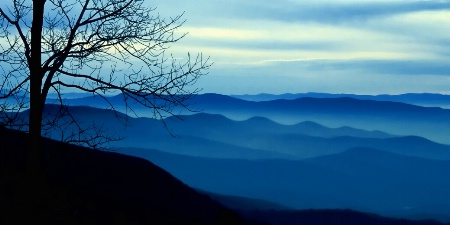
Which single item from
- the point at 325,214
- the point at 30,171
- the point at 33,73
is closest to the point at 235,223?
the point at 30,171

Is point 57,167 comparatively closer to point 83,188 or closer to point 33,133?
point 83,188

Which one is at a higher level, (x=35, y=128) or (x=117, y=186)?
(x=35, y=128)

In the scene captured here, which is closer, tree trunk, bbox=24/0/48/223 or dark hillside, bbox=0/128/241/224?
tree trunk, bbox=24/0/48/223

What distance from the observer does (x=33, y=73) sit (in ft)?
43.0

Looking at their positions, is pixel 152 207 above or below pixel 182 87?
below

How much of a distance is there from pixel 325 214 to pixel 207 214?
8493 centimetres

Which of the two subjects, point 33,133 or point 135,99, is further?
point 135,99

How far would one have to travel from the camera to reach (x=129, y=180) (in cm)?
8869

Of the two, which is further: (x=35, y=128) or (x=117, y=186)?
(x=117, y=186)

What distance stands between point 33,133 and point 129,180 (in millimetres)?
77046

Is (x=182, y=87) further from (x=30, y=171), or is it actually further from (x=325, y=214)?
(x=325, y=214)

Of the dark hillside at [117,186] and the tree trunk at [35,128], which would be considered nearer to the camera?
the tree trunk at [35,128]

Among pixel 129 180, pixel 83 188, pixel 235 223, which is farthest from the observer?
pixel 129 180

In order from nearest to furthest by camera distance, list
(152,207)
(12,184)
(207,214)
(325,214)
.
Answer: (12,184) → (152,207) → (207,214) → (325,214)
